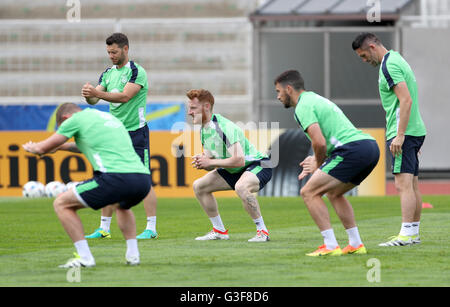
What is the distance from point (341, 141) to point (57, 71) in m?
23.3

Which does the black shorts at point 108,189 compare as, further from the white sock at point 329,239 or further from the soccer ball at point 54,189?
the soccer ball at point 54,189

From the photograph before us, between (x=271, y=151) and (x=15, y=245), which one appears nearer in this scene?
(x=15, y=245)

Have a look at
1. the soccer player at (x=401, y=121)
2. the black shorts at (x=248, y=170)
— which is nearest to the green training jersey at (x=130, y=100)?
the black shorts at (x=248, y=170)

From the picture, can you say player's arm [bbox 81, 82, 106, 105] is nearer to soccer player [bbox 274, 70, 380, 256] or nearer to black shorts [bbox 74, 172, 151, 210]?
soccer player [bbox 274, 70, 380, 256]

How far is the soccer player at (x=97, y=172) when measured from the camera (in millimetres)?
7941

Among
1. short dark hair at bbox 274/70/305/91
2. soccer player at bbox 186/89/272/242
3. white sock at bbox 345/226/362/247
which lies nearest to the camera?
short dark hair at bbox 274/70/305/91

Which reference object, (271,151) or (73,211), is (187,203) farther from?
(73,211)

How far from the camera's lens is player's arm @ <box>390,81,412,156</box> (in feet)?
31.9

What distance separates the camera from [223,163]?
10.4 meters

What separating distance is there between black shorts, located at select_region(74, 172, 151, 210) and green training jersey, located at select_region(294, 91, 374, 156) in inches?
65.1

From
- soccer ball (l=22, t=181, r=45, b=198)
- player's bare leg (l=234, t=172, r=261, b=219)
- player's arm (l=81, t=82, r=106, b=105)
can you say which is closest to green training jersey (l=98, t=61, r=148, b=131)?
player's arm (l=81, t=82, r=106, b=105)

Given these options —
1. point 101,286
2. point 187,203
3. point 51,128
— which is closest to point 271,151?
point 187,203

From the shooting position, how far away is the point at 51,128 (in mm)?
27953

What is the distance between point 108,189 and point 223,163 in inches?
105
